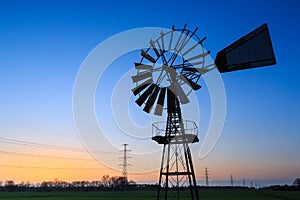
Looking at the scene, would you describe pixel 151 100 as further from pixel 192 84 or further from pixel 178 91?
pixel 192 84

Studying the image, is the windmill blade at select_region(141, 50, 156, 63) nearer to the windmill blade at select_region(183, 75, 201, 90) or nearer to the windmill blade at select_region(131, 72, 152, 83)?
the windmill blade at select_region(131, 72, 152, 83)

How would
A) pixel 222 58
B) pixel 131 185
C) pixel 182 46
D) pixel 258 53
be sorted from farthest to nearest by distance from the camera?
1. pixel 131 185
2. pixel 182 46
3. pixel 222 58
4. pixel 258 53

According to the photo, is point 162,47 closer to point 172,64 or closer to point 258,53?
point 172,64

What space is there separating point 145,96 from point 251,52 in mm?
6339

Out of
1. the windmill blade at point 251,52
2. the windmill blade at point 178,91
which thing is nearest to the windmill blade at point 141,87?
the windmill blade at point 178,91

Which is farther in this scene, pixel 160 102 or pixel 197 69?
pixel 160 102

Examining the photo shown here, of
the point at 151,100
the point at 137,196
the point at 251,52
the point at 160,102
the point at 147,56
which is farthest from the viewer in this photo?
the point at 137,196

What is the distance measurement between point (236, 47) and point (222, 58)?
28.0 inches

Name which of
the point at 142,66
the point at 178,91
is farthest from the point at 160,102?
the point at 142,66

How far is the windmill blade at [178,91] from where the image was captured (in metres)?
14.5

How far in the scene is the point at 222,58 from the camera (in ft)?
34.7

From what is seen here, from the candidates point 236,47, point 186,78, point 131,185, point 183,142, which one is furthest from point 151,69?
point 131,185

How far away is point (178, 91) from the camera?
14711 millimetres

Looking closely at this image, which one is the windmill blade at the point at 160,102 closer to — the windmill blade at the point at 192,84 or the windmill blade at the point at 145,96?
the windmill blade at the point at 145,96
